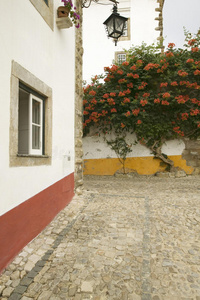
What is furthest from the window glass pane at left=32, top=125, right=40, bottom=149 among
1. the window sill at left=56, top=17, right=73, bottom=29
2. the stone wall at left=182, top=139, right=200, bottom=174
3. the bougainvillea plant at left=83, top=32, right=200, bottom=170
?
the stone wall at left=182, top=139, right=200, bottom=174

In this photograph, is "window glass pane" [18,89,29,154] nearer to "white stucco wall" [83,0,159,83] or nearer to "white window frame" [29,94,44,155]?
"white window frame" [29,94,44,155]

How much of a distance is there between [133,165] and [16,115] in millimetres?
5922

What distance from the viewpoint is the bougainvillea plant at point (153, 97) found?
6895 mm

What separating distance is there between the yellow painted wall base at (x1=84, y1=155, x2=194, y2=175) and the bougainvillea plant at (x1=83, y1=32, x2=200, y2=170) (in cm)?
Result: 32

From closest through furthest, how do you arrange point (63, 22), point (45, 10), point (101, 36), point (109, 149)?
point (45, 10)
point (63, 22)
point (109, 149)
point (101, 36)

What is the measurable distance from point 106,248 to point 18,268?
0.96 m

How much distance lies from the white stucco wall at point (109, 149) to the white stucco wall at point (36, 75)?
148 inches


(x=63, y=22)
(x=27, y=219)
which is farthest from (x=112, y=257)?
(x=63, y=22)

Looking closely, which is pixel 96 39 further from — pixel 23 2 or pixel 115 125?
pixel 23 2

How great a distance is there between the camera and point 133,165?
779 centimetres

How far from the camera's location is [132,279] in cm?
198

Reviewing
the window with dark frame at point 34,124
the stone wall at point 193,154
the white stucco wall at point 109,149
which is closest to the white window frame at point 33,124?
the window with dark frame at point 34,124

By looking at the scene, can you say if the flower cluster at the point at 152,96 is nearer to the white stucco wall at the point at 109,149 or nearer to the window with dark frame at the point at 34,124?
the white stucco wall at the point at 109,149

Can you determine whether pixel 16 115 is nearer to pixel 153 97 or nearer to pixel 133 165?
pixel 153 97
